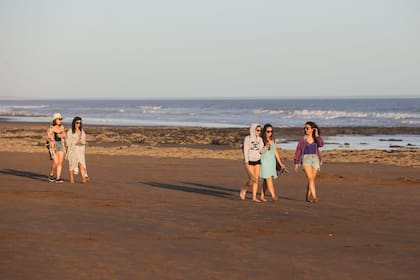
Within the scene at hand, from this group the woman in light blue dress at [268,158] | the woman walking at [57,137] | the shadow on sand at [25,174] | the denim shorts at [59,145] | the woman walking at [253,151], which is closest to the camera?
the woman walking at [253,151]

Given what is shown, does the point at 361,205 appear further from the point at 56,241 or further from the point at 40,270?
the point at 40,270

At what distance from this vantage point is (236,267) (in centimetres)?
859

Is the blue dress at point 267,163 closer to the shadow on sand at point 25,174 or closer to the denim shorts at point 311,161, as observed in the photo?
the denim shorts at point 311,161

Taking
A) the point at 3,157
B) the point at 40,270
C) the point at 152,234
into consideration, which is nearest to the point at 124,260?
the point at 40,270

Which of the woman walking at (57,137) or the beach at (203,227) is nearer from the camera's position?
the beach at (203,227)

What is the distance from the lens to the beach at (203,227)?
8523 millimetres

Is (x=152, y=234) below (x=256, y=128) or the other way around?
below

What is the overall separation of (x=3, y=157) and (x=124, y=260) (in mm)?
17755

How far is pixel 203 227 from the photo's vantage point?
11258 millimetres

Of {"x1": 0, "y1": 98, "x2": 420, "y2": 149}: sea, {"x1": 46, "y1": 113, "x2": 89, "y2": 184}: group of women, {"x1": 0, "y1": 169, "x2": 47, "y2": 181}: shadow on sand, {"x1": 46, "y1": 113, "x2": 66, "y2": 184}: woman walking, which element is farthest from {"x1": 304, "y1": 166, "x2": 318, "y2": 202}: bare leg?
{"x1": 0, "y1": 98, "x2": 420, "y2": 149}: sea

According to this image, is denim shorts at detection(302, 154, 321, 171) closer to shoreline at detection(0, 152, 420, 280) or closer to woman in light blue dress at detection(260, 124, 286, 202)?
woman in light blue dress at detection(260, 124, 286, 202)

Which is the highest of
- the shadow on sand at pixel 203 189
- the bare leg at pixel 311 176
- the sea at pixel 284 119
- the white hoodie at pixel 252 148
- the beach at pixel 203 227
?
the white hoodie at pixel 252 148

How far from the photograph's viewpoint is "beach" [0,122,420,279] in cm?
852

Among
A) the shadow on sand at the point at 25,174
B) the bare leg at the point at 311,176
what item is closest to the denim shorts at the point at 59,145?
the shadow on sand at the point at 25,174
